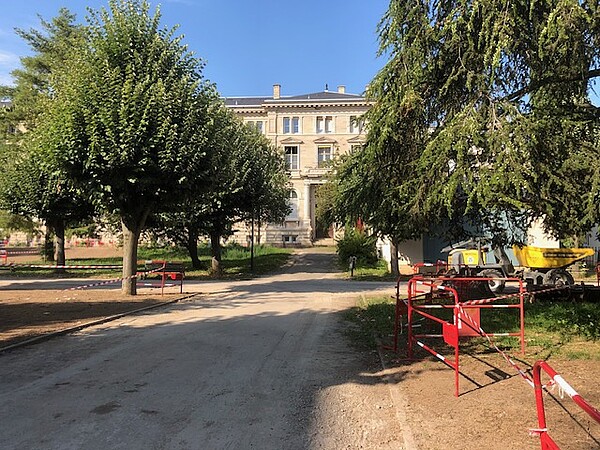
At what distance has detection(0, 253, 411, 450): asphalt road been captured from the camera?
482 centimetres

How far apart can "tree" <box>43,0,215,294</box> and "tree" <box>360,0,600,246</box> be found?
759cm

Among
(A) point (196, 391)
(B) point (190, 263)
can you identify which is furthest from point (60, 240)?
(A) point (196, 391)

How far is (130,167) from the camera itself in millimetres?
15336

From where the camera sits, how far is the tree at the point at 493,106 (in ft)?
25.3

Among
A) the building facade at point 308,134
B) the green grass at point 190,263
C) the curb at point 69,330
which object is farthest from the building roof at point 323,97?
the curb at point 69,330

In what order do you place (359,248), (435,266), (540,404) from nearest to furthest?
(540,404) < (435,266) < (359,248)

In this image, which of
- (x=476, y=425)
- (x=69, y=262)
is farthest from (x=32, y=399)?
(x=69, y=262)

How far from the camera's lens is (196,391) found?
6270mm

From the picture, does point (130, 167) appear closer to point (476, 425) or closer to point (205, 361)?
point (205, 361)

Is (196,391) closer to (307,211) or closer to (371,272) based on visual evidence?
(371,272)

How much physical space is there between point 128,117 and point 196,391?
10753mm

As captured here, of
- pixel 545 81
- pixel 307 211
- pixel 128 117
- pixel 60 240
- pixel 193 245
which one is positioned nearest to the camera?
pixel 545 81

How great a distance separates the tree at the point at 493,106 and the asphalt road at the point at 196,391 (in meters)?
3.32

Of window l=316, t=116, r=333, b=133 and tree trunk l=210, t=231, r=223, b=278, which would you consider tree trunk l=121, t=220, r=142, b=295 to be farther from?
window l=316, t=116, r=333, b=133
